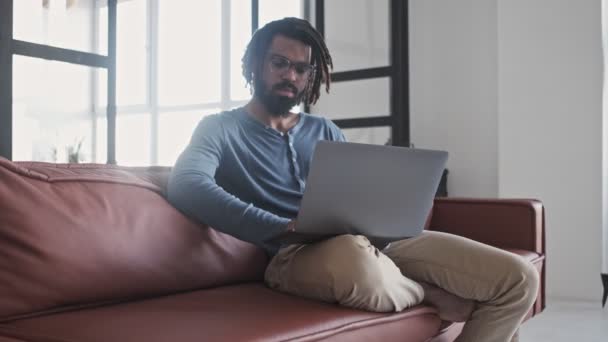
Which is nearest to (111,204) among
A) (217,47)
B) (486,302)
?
(486,302)

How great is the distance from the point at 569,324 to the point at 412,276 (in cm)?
174

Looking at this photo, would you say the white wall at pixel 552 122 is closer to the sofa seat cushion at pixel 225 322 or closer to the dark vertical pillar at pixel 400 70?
the dark vertical pillar at pixel 400 70

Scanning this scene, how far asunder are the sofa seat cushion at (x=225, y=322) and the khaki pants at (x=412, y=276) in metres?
0.04

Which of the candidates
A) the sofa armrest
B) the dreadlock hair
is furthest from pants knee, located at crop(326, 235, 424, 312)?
the sofa armrest

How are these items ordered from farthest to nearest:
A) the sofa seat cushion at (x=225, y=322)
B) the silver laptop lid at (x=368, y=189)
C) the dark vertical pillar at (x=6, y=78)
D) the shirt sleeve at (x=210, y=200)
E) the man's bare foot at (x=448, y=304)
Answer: the dark vertical pillar at (x=6, y=78), the man's bare foot at (x=448, y=304), the shirt sleeve at (x=210, y=200), the silver laptop lid at (x=368, y=189), the sofa seat cushion at (x=225, y=322)

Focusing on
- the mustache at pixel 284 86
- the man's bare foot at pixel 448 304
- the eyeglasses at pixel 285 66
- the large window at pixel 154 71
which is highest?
the large window at pixel 154 71

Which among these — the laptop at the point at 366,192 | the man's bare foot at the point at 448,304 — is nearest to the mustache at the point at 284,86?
the laptop at the point at 366,192

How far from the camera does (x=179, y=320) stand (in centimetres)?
121

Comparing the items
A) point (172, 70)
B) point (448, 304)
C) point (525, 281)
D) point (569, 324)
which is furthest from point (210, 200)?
point (172, 70)

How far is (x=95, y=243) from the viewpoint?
1400 millimetres

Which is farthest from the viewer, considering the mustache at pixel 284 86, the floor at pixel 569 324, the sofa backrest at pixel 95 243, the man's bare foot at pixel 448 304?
the floor at pixel 569 324

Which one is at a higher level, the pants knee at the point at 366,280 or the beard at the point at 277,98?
the beard at the point at 277,98

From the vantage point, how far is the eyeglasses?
1.95 metres

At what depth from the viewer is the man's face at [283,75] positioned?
6.40ft
